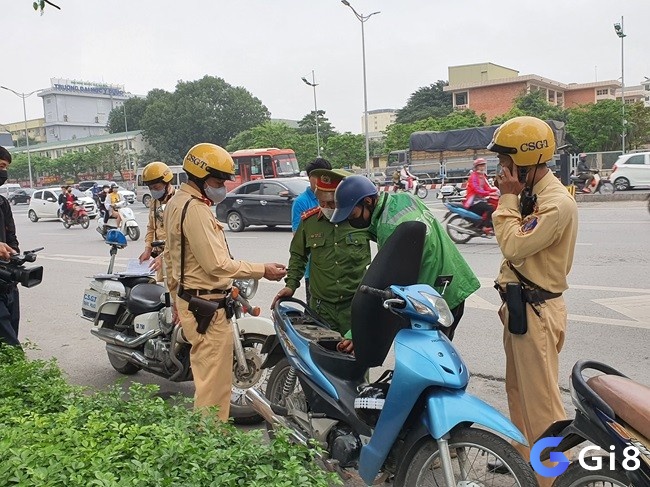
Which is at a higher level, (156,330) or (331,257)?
(331,257)

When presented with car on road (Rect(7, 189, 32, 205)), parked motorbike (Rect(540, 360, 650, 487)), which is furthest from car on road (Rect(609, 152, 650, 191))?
car on road (Rect(7, 189, 32, 205))

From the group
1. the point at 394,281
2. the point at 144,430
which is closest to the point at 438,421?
the point at 394,281

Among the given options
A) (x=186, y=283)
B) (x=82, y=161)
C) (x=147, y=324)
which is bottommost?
(x=147, y=324)

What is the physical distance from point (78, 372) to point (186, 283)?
8.77ft

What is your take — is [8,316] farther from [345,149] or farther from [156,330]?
[345,149]

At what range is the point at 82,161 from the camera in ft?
221

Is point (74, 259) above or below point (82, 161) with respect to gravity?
below

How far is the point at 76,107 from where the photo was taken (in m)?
112

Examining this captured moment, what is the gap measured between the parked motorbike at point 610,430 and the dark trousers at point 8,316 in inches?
141

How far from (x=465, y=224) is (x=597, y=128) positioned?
3226cm

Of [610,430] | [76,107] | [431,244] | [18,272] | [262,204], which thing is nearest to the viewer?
[610,430]

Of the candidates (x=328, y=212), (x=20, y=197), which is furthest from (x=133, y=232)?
(x=20, y=197)

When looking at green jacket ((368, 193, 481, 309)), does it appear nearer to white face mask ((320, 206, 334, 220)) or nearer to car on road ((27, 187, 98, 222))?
white face mask ((320, 206, 334, 220))

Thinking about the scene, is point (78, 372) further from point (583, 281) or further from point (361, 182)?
point (583, 281)
